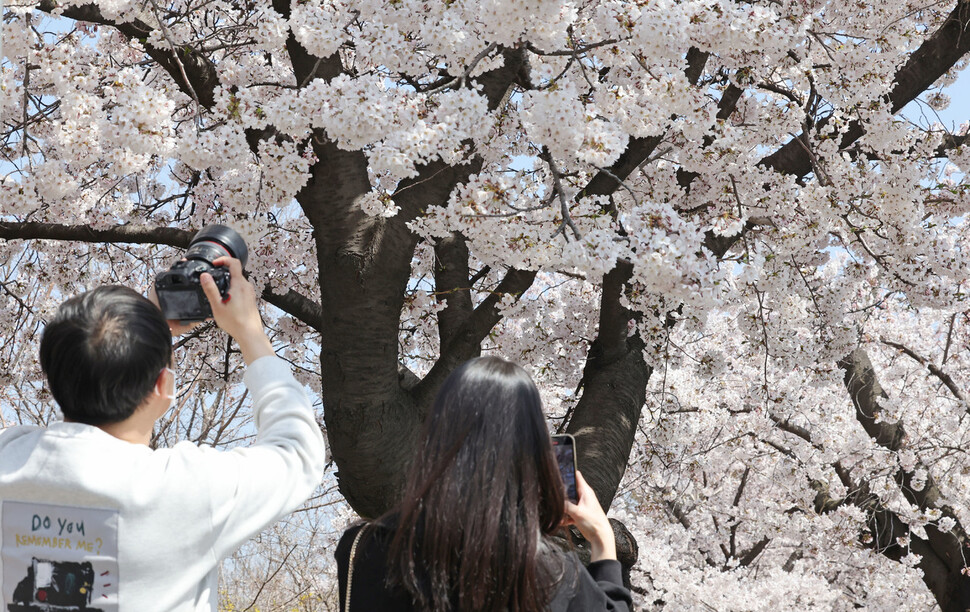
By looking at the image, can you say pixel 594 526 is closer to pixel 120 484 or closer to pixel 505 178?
pixel 120 484

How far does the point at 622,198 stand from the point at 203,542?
3.79 metres

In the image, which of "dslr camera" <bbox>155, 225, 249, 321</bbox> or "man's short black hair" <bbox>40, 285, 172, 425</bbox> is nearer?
"man's short black hair" <bbox>40, 285, 172, 425</bbox>

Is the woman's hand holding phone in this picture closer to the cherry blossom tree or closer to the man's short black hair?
the man's short black hair

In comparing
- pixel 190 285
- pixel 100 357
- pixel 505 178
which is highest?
pixel 505 178

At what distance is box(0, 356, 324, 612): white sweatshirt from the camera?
126cm

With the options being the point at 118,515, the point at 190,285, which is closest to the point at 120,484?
the point at 118,515

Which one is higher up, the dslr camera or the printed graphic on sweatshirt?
the dslr camera

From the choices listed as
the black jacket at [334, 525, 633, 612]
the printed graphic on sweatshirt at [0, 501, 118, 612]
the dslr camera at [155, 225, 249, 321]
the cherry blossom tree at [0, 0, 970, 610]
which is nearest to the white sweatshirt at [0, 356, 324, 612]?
the printed graphic on sweatshirt at [0, 501, 118, 612]

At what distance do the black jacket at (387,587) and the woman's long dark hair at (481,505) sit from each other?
31 mm

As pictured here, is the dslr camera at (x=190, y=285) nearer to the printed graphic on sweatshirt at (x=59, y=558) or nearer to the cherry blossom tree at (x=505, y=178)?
the printed graphic on sweatshirt at (x=59, y=558)

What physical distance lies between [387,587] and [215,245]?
2.14 ft

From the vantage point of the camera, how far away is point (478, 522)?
127 centimetres

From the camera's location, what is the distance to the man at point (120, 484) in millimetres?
1265

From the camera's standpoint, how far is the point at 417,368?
7.73 meters
